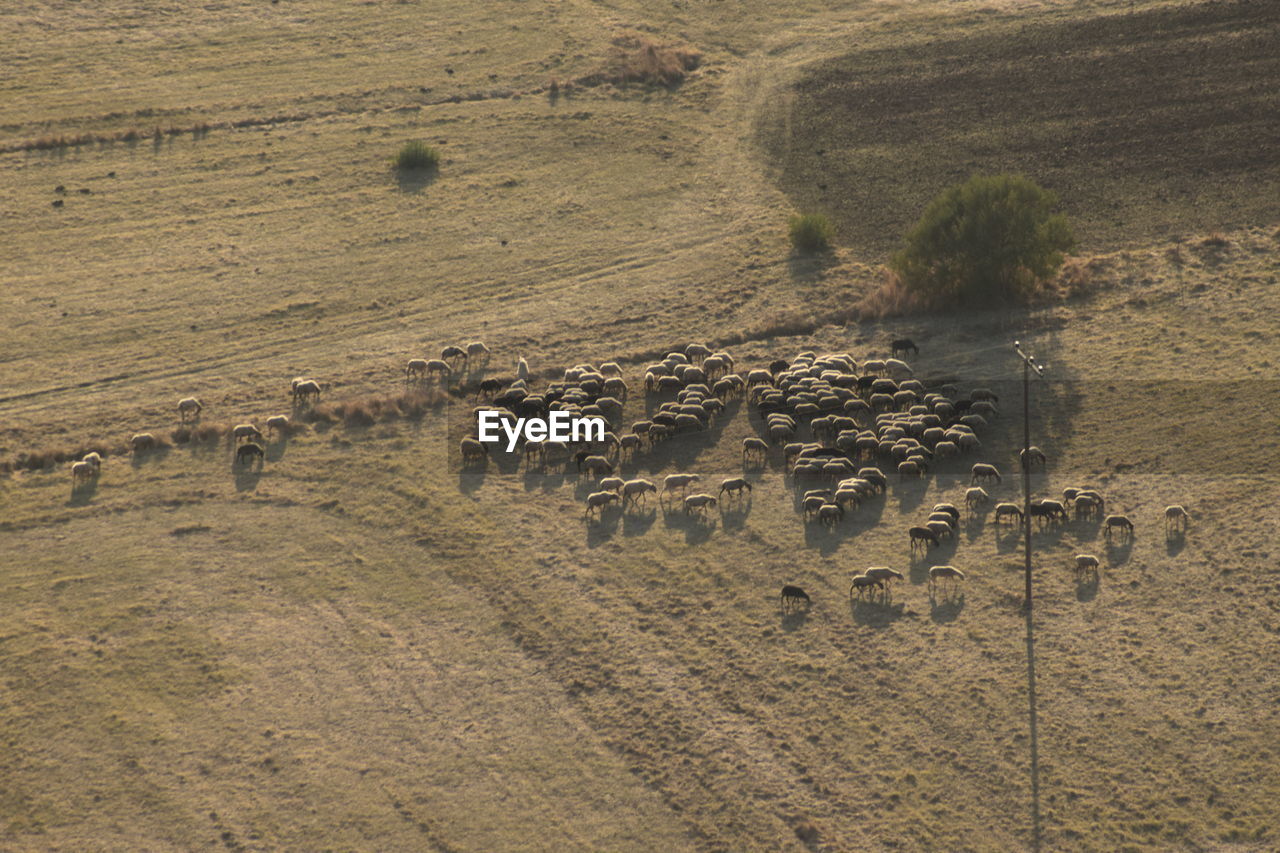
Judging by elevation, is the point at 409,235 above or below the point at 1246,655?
above

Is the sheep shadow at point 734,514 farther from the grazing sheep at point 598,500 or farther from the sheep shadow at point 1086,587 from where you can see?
the sheep shadow at point 1086,587

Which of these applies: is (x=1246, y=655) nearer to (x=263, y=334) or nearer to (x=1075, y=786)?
(x=1075, y=786)

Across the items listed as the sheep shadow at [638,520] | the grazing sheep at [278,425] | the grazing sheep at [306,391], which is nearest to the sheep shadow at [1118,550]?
the sheep shadow at [638,520]

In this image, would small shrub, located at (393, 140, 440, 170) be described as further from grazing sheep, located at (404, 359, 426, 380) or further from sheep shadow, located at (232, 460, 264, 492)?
sheep shadow, located at (232, 460, 264, 492)

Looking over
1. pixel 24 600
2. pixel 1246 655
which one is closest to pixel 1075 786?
pixel 1246 655

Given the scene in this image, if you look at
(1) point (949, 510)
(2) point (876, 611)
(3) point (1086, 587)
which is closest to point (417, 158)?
(1) point (949, 510)

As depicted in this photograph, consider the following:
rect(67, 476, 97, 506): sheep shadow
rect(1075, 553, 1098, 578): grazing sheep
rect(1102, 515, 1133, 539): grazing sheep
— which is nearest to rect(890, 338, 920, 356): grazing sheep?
rect(1102, 515, 1133, 539): grazing sheep

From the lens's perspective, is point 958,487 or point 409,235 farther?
point 409,235
